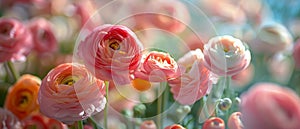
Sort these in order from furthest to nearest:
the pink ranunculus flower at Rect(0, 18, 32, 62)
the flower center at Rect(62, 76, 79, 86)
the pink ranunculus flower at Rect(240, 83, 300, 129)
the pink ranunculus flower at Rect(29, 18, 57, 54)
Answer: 1. the pink ranunculus flower at Rect(29, 18, 57, 54)
2. the pink ranunculus flower at Rect(0, 18, 32, 62)
3. the flower center at Rect(62, 76, 79, 86)
4. the pink ranunculus flower at Rect(240, 83, 300, 129)

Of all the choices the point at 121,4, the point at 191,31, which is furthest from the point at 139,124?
the point at 121,4

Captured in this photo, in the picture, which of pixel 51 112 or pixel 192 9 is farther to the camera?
pixel 192 9

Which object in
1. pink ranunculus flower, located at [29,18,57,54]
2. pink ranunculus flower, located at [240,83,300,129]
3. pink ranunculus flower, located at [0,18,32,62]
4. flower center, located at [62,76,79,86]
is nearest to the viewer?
pink ranunculus flower, located at [240,83,300,129]

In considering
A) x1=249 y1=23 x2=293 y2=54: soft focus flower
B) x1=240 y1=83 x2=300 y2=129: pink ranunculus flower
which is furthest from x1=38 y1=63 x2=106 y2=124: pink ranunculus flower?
x1=249 y1=23 x2=293 y2=54: soft focus flower

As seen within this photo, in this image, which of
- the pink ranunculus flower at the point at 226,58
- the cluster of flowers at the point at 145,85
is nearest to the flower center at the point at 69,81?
the cluster of flowers at the point at 145,85

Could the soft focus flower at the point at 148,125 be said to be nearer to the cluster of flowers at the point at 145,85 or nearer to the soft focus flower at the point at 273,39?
the cluster of flowers at the point at 145,85

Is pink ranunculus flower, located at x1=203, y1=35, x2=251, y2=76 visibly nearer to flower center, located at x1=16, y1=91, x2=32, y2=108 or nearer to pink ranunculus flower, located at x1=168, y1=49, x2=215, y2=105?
pink ranunculus flower, located at x1=168, y1=49, x2=215, y2=105

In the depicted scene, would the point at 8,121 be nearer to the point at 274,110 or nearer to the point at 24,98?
the point at 24,98

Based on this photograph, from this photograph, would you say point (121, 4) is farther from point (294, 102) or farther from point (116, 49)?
point (294, 102)
